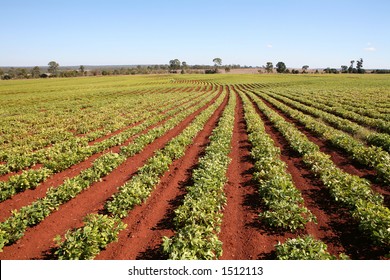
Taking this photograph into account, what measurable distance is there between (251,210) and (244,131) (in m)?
12.2

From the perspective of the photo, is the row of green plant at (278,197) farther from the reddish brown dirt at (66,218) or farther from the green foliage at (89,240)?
the reddish brown dirt at (66,218)

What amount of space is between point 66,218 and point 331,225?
9.01 meters

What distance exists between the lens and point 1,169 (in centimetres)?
1255

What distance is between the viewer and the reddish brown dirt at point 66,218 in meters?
7.22

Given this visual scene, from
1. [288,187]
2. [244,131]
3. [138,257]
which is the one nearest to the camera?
[138,257]

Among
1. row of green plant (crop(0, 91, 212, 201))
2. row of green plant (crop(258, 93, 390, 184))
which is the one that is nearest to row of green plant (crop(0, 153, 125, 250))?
row of green plant (crop(0, 91, 212, 201))

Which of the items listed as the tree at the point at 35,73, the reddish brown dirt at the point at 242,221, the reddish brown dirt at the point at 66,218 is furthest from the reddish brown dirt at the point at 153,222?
the tree at the point at 35,73

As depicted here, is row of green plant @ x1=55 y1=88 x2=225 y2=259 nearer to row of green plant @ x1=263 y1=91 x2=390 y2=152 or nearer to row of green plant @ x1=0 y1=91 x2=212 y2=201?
row of green plant @ x1=0 y1=91 x2=212 y2=201

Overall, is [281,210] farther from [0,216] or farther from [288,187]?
[0,216]

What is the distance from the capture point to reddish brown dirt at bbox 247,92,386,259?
7.04 m

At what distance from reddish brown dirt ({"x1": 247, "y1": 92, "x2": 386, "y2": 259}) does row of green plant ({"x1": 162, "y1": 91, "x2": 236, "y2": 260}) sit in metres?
3.01

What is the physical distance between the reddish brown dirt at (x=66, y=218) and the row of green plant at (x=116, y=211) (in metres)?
0.43

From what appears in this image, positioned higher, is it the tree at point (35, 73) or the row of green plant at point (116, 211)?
the tree at point (35, 73)
